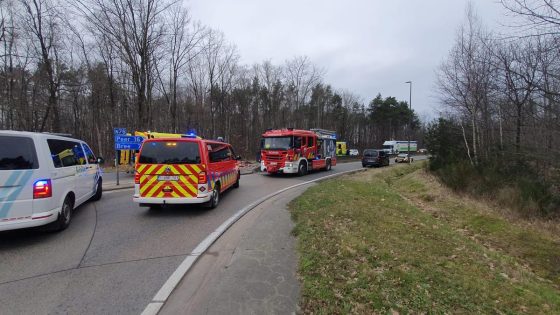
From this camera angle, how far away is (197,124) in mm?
48406

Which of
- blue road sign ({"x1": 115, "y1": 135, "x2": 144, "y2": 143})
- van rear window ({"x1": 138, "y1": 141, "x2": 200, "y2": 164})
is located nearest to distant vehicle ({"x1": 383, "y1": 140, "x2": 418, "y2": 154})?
blue road sign ({"x1": 115, "y1": 135, "x2": 144, "y2": 143})

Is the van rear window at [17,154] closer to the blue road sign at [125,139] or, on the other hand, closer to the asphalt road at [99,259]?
the asphalt road at [99,259]

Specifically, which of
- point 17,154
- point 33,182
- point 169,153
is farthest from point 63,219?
point 169,153

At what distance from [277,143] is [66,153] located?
1297 cm

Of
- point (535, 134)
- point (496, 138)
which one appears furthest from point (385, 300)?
point (496, 138)

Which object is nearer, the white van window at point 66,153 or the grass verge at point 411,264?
the grass verge at point 411,264

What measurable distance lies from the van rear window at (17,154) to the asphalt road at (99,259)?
1442mm

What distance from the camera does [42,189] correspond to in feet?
20.6

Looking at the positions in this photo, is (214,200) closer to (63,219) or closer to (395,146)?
(63,219)

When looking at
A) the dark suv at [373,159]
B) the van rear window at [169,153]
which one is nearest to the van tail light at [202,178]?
the van rear window at [169,153]

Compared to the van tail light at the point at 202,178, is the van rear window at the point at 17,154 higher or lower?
higher

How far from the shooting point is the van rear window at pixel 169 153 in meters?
8.81

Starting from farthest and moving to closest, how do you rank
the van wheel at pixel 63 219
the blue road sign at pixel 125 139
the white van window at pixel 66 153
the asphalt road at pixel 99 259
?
the blue road sign at pixel 125 139
the white van window at pixel 66 153
the van wheel at pixel 63 219
the asphalt road at pixel 99 259

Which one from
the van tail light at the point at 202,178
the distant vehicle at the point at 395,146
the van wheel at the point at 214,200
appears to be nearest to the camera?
the van tail light at the point at 202,178
